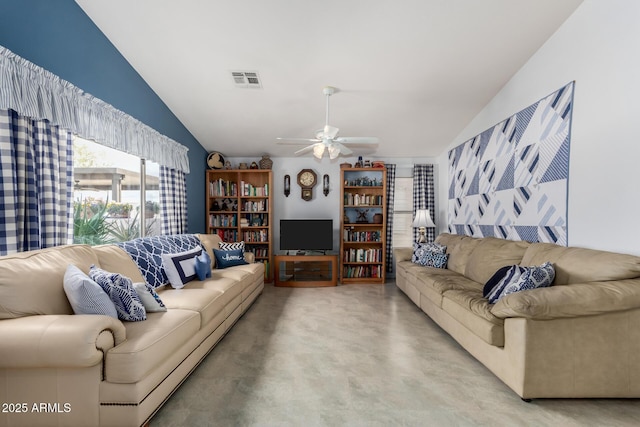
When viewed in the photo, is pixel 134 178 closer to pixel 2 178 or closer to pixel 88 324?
pixel 2 178

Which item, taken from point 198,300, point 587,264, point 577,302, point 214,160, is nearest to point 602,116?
point 587,264

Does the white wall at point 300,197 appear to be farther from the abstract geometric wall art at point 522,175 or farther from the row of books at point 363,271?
the abstract geometric wall art at point 522,175

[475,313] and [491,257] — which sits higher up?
[491,257]

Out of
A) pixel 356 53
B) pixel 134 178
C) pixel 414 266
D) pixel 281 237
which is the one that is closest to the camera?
pixel 356 53

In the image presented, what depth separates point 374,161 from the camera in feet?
20.3

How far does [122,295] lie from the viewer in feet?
6.93

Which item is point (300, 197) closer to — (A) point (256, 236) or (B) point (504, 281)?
(A) point (256, 236)

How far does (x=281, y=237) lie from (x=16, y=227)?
12.7 ft

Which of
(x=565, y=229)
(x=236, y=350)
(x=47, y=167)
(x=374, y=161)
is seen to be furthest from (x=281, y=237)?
(x=565, y=229)

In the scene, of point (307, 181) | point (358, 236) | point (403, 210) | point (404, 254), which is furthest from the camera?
point (403, 210)

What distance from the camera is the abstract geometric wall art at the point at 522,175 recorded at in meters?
3.09

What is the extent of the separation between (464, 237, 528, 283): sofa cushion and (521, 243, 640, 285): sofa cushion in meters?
0.40

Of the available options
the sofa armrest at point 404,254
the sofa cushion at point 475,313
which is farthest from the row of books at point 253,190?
the sofa cushion at point 475,313

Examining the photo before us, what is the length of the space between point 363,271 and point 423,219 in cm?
147
